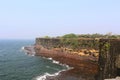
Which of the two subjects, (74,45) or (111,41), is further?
(74,45)

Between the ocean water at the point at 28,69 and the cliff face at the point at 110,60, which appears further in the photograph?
the ocean water at the point at 28,69

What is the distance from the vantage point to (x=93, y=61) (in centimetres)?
4809

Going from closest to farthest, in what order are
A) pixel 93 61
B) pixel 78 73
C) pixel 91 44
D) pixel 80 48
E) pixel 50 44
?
1. pixel 78 73
2. pixel 93 61
3. pixel 91 44
4. pixel 80 48
5. pixel 50 44

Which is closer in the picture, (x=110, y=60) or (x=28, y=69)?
(x=110, y=60)

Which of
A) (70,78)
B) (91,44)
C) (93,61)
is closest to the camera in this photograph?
(70,78)

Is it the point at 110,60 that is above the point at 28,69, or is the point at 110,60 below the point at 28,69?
above

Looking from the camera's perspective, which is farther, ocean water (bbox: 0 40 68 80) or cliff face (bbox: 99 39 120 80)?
ocean water (bbox: 0 40 68 80)

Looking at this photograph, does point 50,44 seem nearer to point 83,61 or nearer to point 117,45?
point 83,61

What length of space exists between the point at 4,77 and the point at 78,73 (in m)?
13.3

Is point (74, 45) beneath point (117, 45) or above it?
beneath

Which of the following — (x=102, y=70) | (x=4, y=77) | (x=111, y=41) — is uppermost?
(x=111, y=41)

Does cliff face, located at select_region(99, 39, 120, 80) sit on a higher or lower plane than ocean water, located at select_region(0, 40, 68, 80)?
higher

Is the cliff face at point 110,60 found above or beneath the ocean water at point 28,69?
above

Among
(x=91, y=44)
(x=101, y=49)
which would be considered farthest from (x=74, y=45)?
(x=101, y=49)
